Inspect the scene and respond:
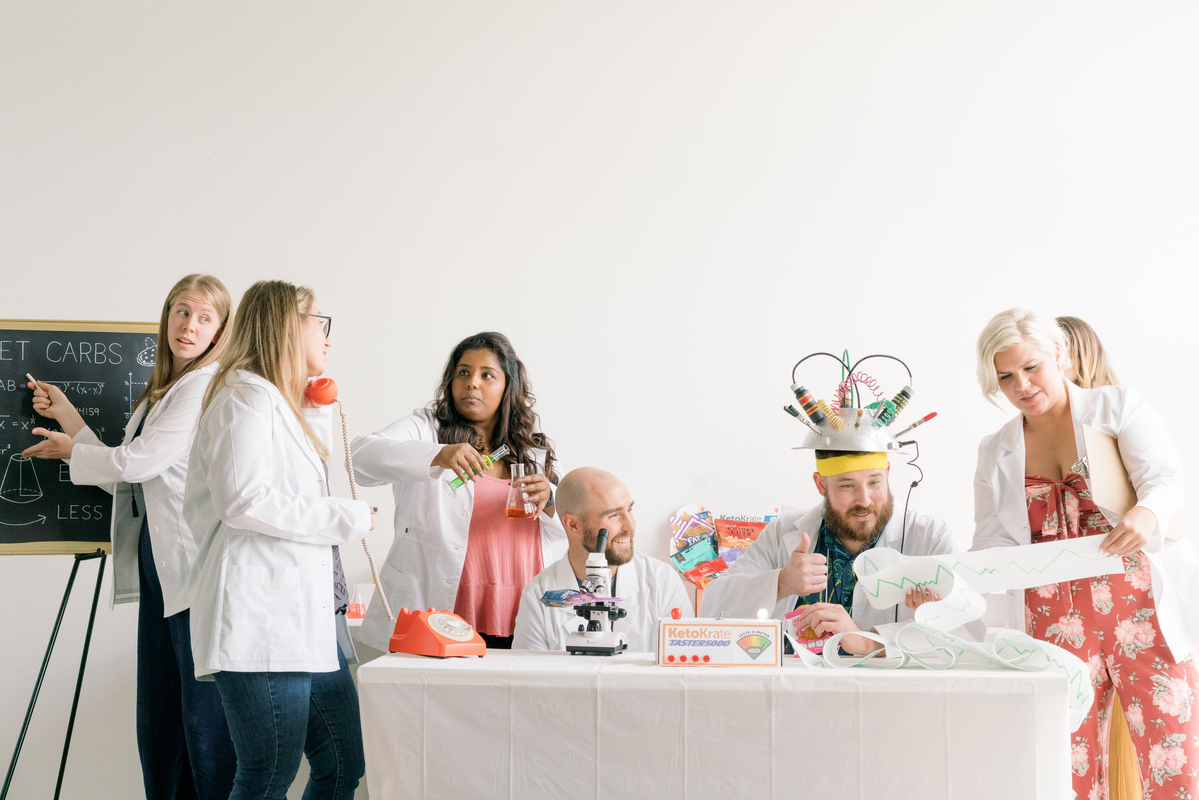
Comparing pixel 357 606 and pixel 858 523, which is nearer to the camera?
pixel 858 523

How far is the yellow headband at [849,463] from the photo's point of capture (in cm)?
222

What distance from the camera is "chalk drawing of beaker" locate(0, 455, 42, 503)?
3.17m

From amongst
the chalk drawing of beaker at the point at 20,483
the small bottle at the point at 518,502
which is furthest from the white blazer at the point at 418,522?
the chalk drawing of beaker at the point at 20,483

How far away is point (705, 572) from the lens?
378 centimetres

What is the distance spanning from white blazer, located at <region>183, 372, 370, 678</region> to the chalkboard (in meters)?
1.42

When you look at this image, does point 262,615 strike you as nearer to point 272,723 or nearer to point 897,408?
point 272,723

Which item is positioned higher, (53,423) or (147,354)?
(147,354)

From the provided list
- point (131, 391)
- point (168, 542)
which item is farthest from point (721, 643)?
point (131, 391)

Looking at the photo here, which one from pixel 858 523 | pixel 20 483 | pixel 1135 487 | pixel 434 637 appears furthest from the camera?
pixel 20 483

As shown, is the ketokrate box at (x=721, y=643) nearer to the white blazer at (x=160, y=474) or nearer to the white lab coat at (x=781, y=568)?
the white lab coat at (x=781, y=568)

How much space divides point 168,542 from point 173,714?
0.53 m

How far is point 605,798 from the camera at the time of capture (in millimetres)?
1616

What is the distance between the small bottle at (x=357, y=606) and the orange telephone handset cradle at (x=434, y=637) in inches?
62.8

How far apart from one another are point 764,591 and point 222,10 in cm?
356
